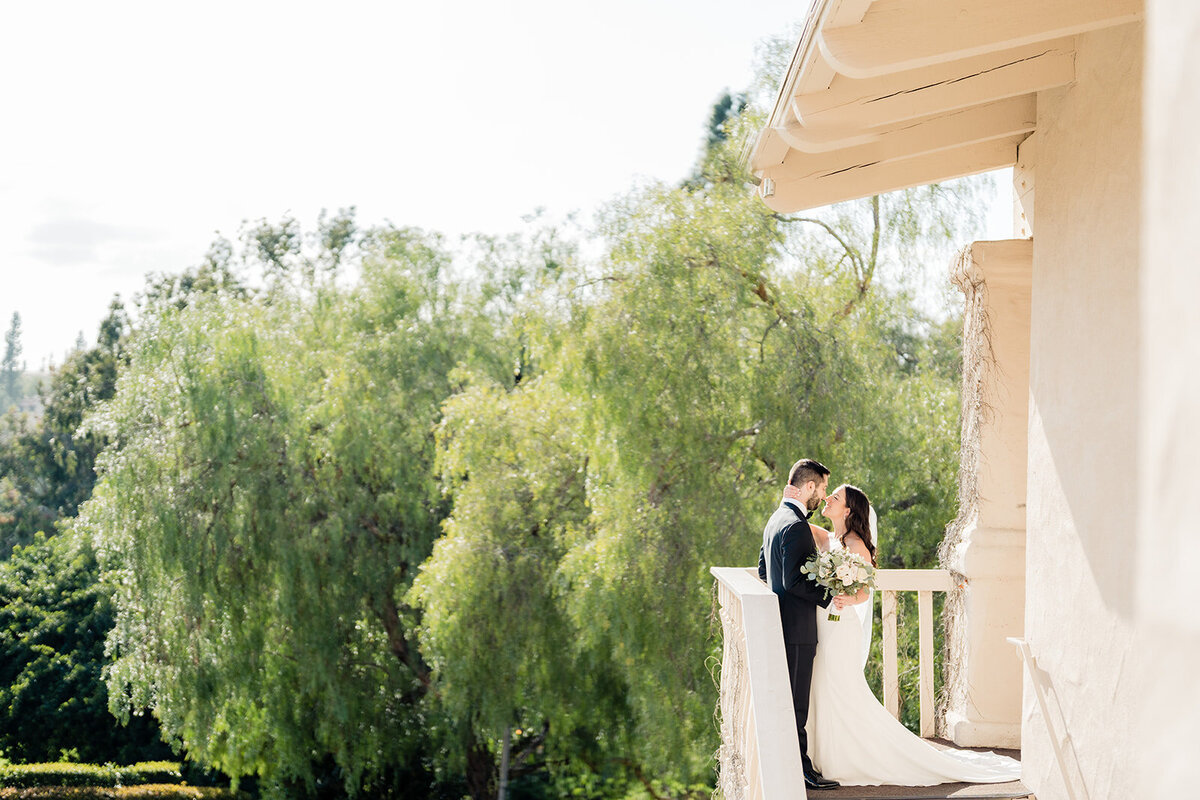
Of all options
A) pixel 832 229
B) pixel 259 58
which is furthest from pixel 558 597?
pixel 259 58

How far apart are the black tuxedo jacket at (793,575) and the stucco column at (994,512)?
1.23 meters

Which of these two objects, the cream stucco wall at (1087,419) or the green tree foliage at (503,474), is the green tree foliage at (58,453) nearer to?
the green tree foliage at (503,474)

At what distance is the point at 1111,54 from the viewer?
347 centimetres

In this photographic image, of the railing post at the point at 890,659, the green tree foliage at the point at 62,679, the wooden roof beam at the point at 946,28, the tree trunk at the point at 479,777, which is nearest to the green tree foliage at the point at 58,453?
the green tree foliage at the point at 62,679

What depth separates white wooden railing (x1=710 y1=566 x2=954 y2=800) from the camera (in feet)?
11.9

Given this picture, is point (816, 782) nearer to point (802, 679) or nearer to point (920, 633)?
point (802, 679)

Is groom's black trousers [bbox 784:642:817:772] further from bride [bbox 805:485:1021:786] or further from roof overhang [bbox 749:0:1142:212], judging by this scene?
roof overhang [bbox 749:0:1142:212]

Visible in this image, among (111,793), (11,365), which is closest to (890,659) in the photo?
(111,793)

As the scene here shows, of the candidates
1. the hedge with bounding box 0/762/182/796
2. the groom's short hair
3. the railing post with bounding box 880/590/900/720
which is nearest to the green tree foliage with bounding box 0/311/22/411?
the hedge with bounding box 0/762/182/796

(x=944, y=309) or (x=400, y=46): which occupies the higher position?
(x=400, y=46)

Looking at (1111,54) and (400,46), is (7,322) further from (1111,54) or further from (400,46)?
(1111,54)

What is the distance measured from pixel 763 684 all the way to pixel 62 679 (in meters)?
21.7

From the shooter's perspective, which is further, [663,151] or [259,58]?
[663,151]

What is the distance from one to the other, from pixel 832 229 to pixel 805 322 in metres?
1.97
